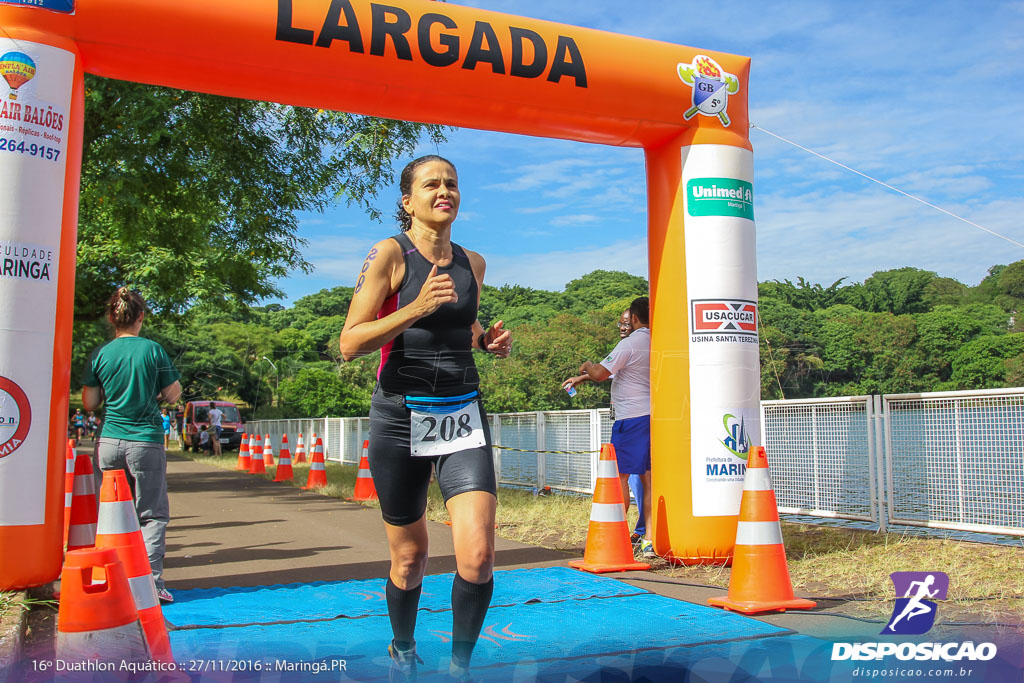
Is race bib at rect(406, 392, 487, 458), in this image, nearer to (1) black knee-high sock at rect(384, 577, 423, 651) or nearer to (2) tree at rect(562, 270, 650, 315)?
(1) black knee-high sock at rect(384, 577, 423, 651)

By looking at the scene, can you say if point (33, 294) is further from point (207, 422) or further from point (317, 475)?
point (207, 422)

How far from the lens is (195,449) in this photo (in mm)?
37844

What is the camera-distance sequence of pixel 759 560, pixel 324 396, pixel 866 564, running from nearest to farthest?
pixel 759 560 < pixel 866 564 < pixel 324 396

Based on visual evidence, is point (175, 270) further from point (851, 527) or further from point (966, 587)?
point (966, 587)

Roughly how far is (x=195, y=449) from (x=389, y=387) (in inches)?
1474

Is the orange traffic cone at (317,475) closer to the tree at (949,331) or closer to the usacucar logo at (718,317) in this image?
the usacucar logo at (718,317)

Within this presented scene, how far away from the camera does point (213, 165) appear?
11.8 meters

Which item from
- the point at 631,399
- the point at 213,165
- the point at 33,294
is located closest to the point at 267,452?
the point at 213,165

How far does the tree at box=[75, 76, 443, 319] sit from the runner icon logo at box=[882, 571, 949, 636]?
6.50 m

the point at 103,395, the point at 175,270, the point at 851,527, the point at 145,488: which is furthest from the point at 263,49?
the point at 175,270

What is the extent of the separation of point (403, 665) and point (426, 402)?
105 cm

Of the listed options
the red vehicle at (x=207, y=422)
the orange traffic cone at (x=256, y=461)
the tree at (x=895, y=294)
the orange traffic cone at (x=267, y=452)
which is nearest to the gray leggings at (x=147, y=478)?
the orange traffic cone at (x=256, y=461)

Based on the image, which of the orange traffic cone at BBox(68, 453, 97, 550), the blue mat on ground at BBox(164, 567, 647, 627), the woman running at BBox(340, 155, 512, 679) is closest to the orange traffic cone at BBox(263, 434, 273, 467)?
the blue mat on ground at BBox(164, 567, 647, 627)

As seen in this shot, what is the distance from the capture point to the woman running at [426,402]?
3.06m
